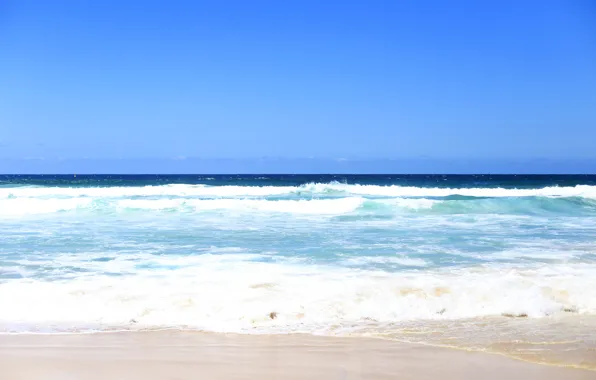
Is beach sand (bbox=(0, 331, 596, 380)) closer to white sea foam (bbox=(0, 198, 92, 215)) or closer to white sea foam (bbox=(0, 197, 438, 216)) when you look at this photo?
white sea foam (bbox=(0, 197, 438, 216))

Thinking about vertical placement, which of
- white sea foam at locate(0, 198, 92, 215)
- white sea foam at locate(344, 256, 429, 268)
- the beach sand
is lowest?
the beach sand

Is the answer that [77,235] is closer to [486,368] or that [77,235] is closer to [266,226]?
[266,226]

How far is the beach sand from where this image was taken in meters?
3.43

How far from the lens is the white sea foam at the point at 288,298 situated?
483cm

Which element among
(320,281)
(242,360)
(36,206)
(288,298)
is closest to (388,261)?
A: (320,281)

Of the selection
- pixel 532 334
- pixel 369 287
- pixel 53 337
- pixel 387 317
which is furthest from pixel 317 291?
pixel 53 337

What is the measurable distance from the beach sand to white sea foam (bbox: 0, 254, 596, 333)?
1.42 ft

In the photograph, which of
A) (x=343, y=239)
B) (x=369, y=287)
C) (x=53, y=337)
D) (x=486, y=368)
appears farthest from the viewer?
(x=343, y=239)

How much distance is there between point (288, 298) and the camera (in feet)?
17.9

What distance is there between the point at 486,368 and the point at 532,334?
1.04m

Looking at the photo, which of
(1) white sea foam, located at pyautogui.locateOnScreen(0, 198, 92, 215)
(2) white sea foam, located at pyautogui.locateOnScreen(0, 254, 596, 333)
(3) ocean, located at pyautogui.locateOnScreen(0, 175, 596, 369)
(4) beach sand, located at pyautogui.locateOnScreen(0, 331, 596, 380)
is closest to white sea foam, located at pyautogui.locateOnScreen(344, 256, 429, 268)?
(3) ocean, located at pyautogui.locateOnScreen(0, 175, 596, 369)

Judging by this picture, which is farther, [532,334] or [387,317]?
[387,317]

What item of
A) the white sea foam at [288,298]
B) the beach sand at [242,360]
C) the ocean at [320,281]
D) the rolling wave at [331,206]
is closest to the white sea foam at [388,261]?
the ocean at [320,281]

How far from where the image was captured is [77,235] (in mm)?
10750
